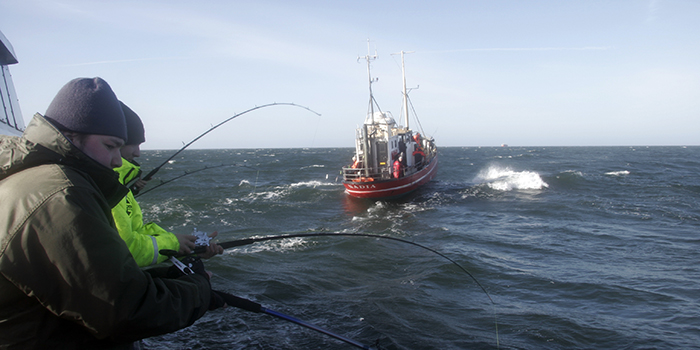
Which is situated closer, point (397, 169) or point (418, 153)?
point (397, 169)

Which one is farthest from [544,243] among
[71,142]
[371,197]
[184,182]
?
[184,182]

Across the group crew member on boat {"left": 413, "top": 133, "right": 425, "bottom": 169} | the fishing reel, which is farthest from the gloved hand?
crew member on boat {"left": 413, "top": 133, "right": 425, "bottom": 169}

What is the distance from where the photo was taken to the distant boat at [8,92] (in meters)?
6.18

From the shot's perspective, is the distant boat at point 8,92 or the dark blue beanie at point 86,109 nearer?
the dark blue beanie at point 86,109

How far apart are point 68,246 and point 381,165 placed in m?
20.4

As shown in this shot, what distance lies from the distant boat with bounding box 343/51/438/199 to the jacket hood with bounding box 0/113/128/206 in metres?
17.6

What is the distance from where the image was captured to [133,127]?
249 cm

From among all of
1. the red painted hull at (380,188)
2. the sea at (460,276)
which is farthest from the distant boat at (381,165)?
the sea at (460,276)

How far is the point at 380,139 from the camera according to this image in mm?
21625

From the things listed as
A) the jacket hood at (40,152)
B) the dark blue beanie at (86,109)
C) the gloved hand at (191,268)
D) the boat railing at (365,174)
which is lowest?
the boat railing at (365,174)

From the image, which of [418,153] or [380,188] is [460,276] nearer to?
[380,188]

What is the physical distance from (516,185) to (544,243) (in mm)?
Result: 14639

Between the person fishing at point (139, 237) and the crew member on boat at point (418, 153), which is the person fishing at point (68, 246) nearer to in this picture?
the person fishing at point (139, 237)

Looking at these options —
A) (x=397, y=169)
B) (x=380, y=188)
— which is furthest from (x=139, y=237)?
(x=397, y=169)
